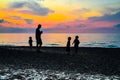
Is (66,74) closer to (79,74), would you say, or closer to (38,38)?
(79,74)

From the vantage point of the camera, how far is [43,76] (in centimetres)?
1606

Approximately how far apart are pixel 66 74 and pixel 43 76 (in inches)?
63.8

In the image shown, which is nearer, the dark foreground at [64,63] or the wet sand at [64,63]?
the dark foreground at [64,63]

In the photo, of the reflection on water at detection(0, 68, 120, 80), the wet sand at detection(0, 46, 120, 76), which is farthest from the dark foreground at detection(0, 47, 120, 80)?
the reflection on water at detection(0, 68, 120, 80)

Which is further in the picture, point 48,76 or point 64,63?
point 64,63

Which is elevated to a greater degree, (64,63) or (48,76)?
(64,63)

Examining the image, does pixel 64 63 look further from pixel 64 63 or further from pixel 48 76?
pixel 48 76

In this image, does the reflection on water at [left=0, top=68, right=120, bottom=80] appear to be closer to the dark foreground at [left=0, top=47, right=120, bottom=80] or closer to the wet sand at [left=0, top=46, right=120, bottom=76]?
→ the dark foreground at [left=0, top=47, right=120, bottom=80]

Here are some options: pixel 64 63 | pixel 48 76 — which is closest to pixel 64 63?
pixel 64 63

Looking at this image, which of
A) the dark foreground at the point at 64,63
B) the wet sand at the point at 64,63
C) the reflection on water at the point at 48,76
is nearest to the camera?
the reflection on water at the point at 48,76

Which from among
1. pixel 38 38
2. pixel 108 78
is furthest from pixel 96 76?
pixel 38 38

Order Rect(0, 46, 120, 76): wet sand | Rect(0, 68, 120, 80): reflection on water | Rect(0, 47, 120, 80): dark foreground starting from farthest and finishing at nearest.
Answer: Rect(0, 46, 120, 76): wet sand
Rect(0, 47, 120, 80): dark foreground
Rect(0, 68, 120, 80): reflection on water

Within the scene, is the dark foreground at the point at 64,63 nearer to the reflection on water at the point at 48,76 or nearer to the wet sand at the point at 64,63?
the wet sand at the point at 64,63

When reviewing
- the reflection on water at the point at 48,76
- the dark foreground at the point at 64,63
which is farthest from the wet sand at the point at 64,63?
the reflection on water at the point at 48,76
